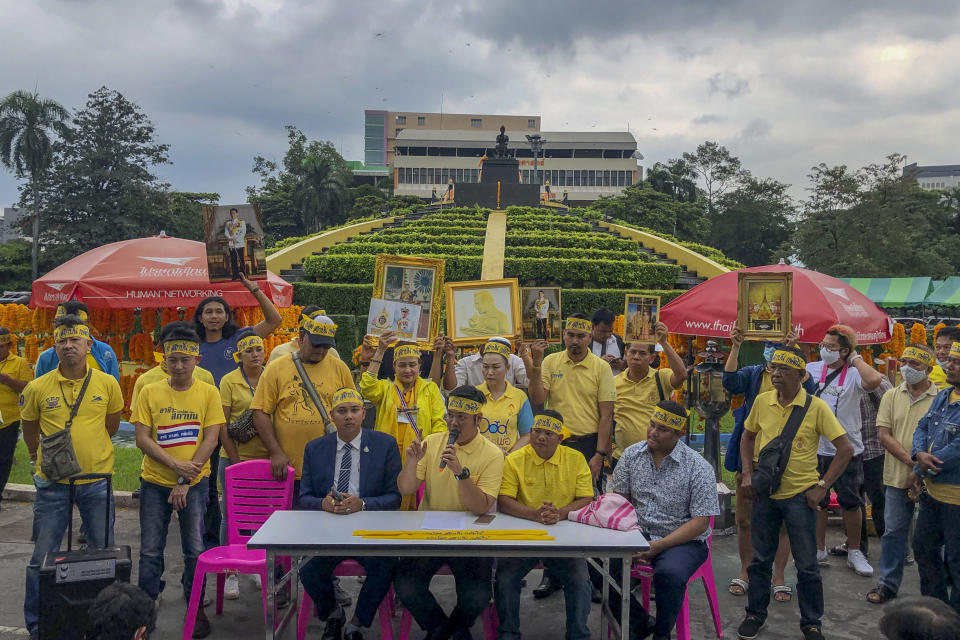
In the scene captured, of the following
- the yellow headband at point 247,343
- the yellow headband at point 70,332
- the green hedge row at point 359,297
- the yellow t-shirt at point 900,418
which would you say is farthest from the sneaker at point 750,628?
the green hedge row at point 359,297

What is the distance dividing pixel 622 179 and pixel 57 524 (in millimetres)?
79536

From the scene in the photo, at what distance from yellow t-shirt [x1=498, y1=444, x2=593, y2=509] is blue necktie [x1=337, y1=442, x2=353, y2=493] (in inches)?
42.3

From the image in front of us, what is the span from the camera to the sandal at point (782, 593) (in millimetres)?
5750

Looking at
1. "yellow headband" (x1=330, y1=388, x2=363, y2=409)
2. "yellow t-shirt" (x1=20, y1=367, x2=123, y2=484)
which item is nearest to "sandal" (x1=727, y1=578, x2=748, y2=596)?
"yellow headband" (x1=330, y1=388, x2=363, y2=409)

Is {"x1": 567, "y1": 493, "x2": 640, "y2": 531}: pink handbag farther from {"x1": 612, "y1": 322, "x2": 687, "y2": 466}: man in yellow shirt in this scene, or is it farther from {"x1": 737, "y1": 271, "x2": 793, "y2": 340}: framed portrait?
{"x1": 737, "y1": 271, "x2": 793, "y2": 340}: framed portrait

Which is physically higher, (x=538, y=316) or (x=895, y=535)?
(x=538, y=316)

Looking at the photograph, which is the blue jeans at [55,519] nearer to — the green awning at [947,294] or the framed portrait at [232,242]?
the framed portrait at [232,242]

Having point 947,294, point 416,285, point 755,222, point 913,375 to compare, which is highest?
point 755,222

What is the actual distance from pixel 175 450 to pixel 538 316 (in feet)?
10.7

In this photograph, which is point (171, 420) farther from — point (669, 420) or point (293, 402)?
point (669, 420)

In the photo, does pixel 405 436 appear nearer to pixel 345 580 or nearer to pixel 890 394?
pixel 345 580

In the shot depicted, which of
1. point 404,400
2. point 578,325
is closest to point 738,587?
point 578,325

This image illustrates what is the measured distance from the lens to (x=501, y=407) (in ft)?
19.1

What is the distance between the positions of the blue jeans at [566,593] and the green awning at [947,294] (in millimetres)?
29088
